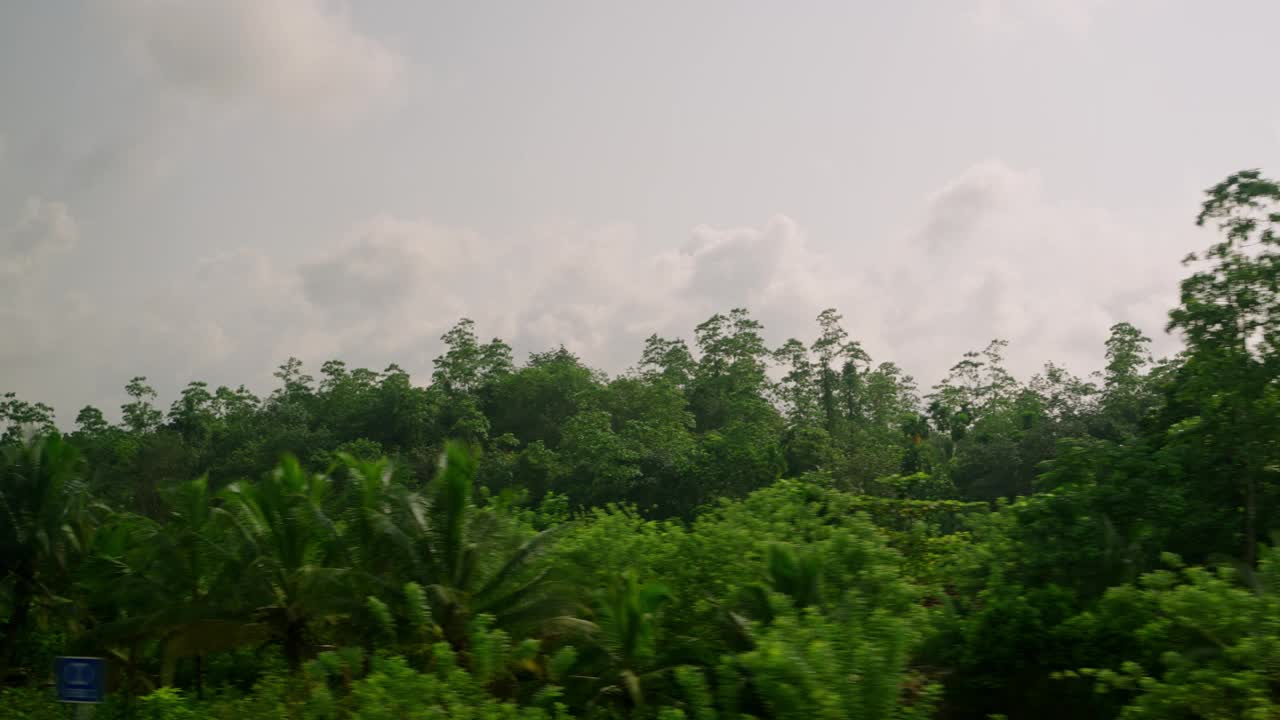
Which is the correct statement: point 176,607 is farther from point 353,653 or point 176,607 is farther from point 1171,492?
point 1171,492

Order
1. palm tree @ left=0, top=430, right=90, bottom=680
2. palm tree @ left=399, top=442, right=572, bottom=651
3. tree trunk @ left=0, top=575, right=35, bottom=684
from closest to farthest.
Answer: palm tree @ left=399, top=442, right=572, bottom=651 < palm tree @ left=0, top=430, right=90, bottom=680 < tree trunk @ left=0, top=575, right=35, bottom=684

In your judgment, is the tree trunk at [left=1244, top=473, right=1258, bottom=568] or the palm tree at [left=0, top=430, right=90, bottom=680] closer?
the tree trunk at [left=1244, top=473, right=1258, bottom=568]

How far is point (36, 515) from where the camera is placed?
52.8 feet

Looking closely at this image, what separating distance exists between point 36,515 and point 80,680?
1140cm

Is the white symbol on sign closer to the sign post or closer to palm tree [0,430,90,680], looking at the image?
the sign post

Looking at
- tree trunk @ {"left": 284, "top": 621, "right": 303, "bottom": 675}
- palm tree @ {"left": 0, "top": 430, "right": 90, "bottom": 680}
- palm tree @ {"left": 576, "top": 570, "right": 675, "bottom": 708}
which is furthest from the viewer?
palm tree @ {"left": 0, "top": 430, "right": 90, "bottom": 680}

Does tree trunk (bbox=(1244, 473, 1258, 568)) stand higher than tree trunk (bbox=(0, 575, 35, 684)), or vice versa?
tree trunk (bbox=(1244, 473, 1258, 568))

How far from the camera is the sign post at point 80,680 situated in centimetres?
658

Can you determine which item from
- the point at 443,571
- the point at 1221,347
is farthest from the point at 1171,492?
the point at 443,571

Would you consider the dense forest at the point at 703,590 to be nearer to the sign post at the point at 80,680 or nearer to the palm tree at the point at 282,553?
the palm tree at the point at 282,553

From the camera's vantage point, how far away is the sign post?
6.58m

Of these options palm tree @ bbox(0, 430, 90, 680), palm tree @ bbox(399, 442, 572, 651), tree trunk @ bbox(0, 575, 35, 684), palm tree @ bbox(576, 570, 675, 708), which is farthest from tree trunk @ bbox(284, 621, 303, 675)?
tree trunk @ bbox(0, 575, 35, 684)

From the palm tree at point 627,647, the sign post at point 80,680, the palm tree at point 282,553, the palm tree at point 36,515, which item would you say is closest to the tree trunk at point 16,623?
the palm tree at point 36,515

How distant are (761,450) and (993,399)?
75.9 ft
